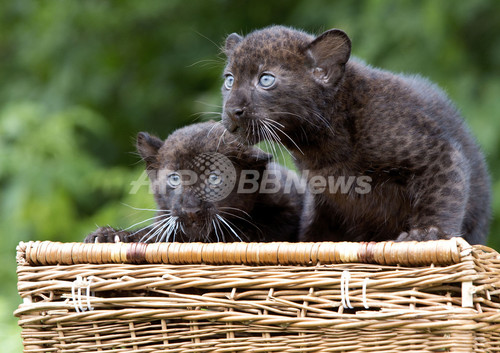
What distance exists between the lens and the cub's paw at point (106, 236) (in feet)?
8.83

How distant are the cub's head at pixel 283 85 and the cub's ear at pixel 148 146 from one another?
0.56m

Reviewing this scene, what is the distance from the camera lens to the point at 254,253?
2.14m

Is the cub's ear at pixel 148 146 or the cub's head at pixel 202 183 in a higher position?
the cub's ear at pixel 148 146

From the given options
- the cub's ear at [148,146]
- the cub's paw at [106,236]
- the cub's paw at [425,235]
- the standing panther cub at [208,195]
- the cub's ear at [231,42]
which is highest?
the cub's ear at [231,42]

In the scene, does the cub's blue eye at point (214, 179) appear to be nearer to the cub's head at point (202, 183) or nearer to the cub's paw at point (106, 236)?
the cub's head at point (202, 183)

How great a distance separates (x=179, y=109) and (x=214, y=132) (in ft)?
9.78

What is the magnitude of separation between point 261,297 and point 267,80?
0.89m

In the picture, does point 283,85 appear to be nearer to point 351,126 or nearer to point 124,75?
point 351,126

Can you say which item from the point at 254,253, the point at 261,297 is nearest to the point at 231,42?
the point at 254,253

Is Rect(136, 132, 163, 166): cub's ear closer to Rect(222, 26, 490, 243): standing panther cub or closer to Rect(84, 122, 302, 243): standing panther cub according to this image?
Rect(84, 122, 302, 243): standing panther cub

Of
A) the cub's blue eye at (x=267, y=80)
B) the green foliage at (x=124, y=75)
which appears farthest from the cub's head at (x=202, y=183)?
the green foliage at (x=124, y=75)

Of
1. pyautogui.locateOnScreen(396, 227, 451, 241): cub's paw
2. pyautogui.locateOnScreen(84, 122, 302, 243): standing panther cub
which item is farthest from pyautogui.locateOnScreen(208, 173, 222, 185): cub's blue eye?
pyautogui.locateOnScreen(396, 227, 451, 241): cub's paw

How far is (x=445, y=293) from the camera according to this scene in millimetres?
1942

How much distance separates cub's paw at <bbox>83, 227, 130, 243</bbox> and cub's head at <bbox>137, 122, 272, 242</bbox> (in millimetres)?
135
